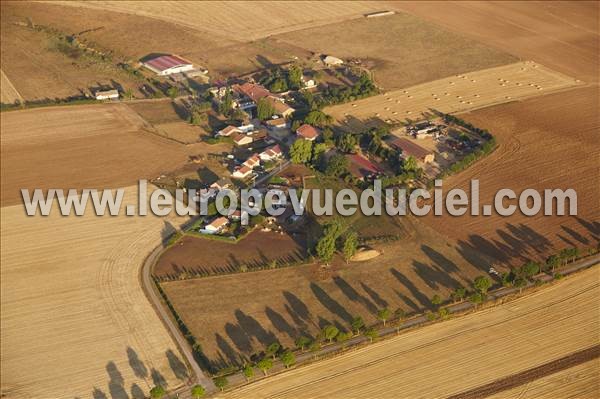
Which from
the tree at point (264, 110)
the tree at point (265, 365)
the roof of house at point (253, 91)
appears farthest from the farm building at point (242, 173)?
the tree at point (265, 365)

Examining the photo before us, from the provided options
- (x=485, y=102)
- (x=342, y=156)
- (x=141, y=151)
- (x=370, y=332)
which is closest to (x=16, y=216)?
(x=141, y=151)

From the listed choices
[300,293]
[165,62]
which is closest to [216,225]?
[300,293]

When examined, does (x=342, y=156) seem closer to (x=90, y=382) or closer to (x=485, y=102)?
(x=485, y=102)

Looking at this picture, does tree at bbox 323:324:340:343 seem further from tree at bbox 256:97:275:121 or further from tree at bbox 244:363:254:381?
tree at bbox 256:97:275:121

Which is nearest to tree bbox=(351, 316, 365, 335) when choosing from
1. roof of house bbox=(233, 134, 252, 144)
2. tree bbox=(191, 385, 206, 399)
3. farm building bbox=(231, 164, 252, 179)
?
tree bbox=(191, 385, 206, 399)

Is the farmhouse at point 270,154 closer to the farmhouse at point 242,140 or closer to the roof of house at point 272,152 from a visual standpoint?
the roof of house at point 272,152

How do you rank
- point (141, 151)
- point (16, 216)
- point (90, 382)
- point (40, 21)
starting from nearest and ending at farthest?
point (90, 382) → point (16, 216) → point (141, 151) → point (40, 21)
